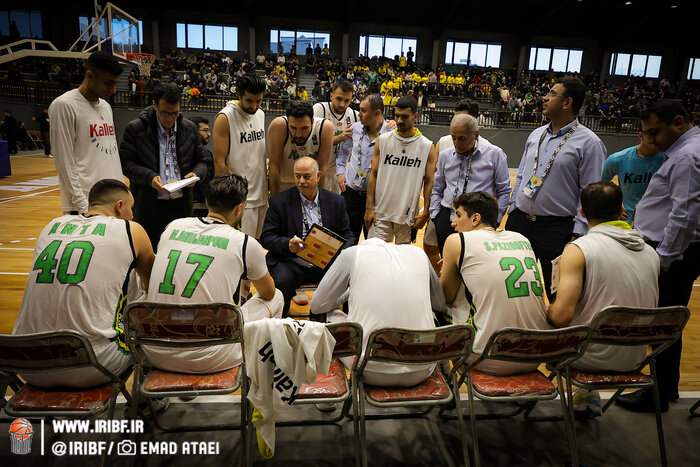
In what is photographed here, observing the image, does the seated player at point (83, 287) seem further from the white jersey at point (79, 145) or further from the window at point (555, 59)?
the window at point (555, 59)

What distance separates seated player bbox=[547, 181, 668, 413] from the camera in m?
2.15

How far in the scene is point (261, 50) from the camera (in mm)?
23766

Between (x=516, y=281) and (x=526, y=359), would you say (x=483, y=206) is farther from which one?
(x=526, y=359)

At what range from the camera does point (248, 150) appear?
12.0 ft

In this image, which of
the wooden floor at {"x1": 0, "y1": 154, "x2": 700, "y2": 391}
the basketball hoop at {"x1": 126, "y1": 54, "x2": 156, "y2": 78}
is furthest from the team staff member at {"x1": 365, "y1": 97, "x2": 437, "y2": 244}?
the basketball hoop at {"x1": 126, "y1": 54, "x2": 156, "y2": 78}

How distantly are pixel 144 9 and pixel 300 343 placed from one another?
26.0 meters

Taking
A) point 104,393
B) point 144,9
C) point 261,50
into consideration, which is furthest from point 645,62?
point 104,393

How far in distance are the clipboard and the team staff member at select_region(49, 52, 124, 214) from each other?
5.38 feet

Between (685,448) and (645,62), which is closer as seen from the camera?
(685,448)

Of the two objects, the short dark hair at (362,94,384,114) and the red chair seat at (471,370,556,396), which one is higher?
the short dark hair at (362,94,384,114)

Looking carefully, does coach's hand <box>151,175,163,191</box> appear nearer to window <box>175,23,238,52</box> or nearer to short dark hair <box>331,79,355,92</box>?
short dark hair <box>331,79,355,92</box>

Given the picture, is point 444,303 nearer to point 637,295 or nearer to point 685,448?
point 637,295

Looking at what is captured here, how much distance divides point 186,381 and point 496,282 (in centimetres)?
155

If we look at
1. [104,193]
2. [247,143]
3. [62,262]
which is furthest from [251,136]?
[62,262]
